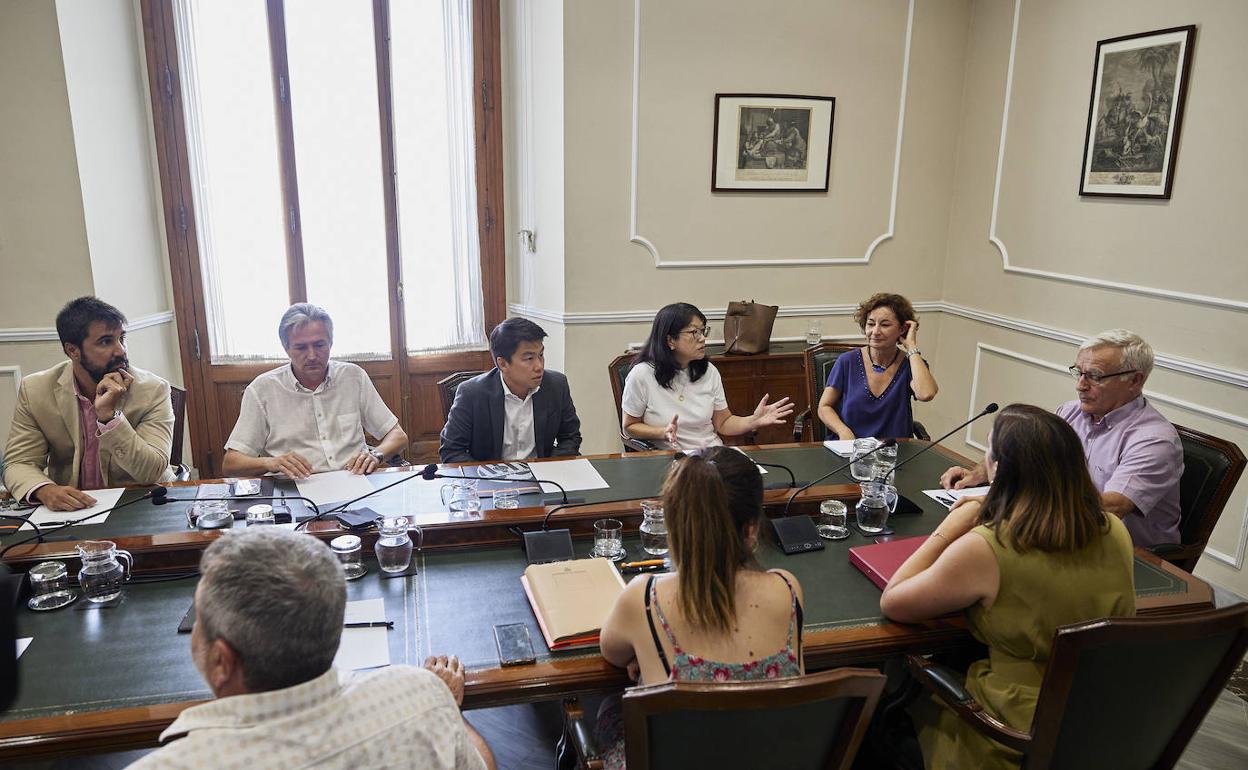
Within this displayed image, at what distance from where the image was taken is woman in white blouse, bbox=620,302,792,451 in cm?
316

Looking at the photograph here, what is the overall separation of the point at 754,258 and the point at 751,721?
3519 millimetres

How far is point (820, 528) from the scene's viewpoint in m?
2.22

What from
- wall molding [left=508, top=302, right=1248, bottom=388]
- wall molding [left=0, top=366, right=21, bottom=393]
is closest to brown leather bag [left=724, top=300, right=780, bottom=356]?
wall molding [left=508, top=302, right=1248, bottom=388]

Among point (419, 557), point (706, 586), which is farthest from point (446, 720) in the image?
point (419, 557)

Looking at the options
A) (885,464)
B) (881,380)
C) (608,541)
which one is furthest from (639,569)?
(881,380)

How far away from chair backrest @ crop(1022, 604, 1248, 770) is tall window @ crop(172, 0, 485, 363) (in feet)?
12.4

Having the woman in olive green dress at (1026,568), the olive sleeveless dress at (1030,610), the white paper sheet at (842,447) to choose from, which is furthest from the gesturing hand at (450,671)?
the white paper sheet at (842,447)

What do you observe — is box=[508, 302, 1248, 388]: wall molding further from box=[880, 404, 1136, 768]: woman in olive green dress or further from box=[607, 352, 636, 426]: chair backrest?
box=[880, 404, 1136, 768]: woman in olive green dress

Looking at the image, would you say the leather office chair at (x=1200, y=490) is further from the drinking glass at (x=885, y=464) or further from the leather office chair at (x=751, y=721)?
the leather office chair at (x=751, y=721)

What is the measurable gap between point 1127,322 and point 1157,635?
2679mm

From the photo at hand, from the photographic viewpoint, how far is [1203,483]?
245 cm

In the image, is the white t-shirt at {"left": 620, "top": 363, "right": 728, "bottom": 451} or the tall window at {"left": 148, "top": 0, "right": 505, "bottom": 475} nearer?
the white t-shirt at {"left": 620, "top": 363, "right": 728, "bottom": 451}

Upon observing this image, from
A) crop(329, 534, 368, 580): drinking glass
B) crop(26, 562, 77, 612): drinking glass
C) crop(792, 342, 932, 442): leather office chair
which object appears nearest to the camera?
crop(26, 562, 77, 612): drinking glass

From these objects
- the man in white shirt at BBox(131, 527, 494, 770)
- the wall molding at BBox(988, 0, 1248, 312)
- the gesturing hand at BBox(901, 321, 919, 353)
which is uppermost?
the wall molding at BBox(988, 0, 1248, 312)
